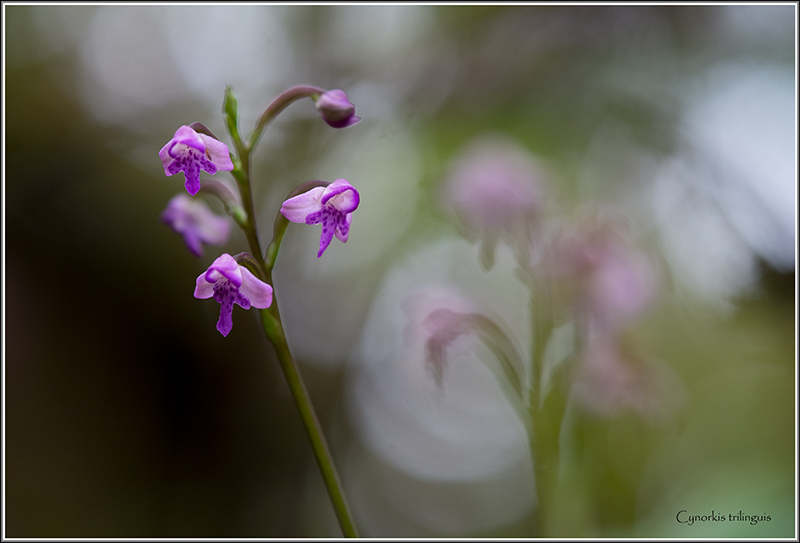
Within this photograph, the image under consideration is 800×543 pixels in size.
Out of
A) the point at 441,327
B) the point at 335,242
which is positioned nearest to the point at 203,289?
the point at 441,327

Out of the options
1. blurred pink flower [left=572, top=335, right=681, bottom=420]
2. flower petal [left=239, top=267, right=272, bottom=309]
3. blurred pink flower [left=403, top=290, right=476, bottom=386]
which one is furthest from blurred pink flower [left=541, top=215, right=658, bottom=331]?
flower petal [left=239, top=267, right=272, bottom=309]

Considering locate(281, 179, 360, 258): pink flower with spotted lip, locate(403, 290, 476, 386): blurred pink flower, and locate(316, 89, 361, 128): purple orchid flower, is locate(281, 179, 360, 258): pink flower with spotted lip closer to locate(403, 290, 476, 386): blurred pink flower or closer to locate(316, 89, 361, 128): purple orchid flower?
locate(316, 89, 361, 128): purple orchid flower

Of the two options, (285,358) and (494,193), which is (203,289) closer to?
(285,358)

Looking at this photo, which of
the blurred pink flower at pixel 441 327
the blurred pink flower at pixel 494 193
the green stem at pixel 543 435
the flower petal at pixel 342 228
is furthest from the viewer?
the blurred pink flower at pixel 494 193

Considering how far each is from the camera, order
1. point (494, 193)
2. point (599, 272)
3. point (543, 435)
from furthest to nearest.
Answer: point (494, 193) → point (599, 272) → point (543, 435)

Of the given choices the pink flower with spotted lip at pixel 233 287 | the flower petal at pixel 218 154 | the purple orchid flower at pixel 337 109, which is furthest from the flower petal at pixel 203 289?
the purple orchid flower at pixel 337 109

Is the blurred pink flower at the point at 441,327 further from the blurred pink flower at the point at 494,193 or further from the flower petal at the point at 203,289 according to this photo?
the flower petal at the point at 203,289
